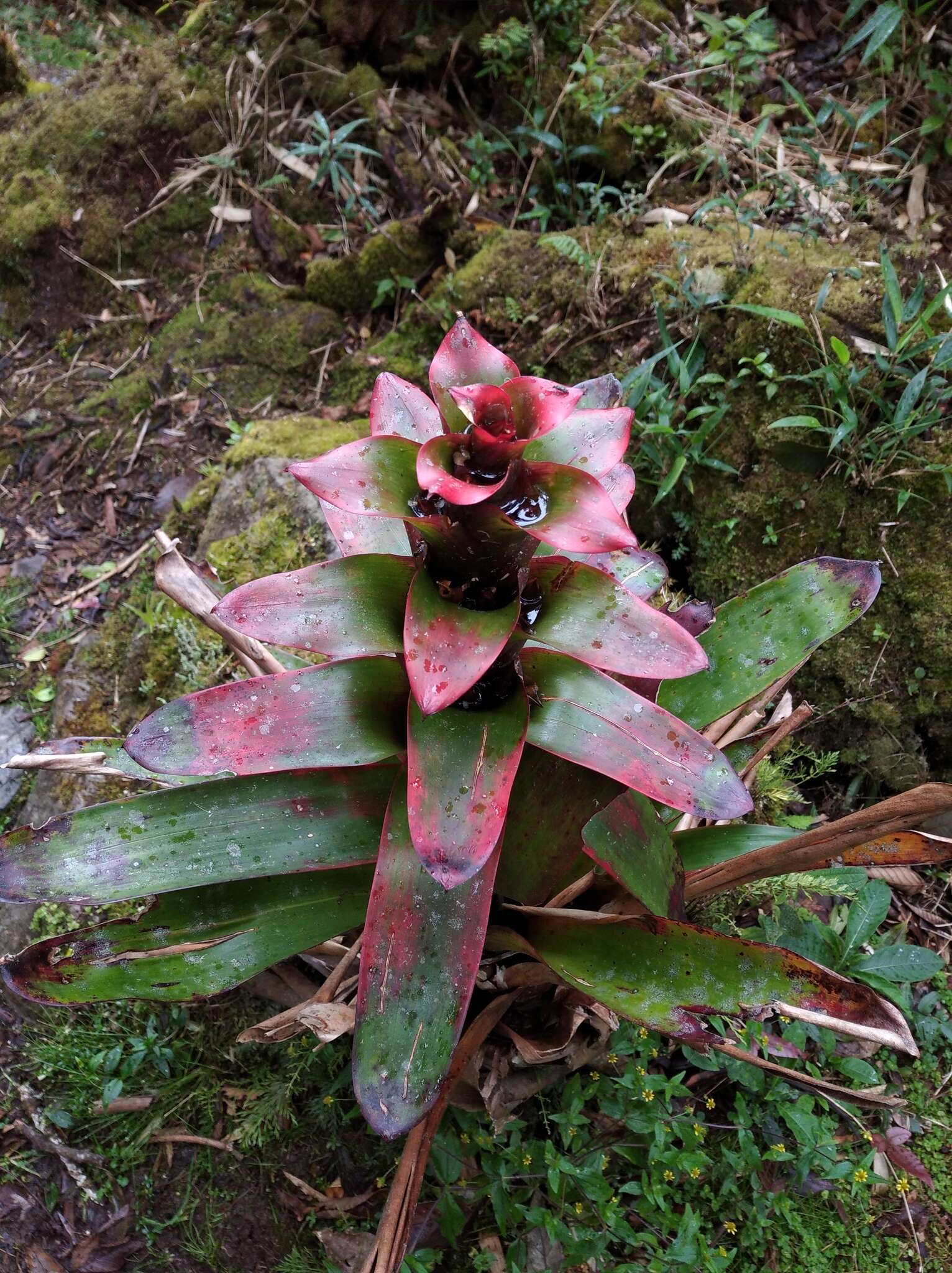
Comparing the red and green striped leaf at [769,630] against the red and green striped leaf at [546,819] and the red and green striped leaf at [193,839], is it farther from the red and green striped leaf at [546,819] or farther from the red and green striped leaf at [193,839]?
the red and green striped leaf at [193,839]

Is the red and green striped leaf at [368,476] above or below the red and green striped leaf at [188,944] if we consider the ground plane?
above

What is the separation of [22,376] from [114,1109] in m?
3.61

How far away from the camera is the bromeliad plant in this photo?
1403 millimetres

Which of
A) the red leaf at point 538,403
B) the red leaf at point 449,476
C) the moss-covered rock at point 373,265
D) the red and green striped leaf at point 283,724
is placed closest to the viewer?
the red leaf at point 449,476

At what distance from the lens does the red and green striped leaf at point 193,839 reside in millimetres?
1547

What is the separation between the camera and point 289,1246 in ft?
6.87

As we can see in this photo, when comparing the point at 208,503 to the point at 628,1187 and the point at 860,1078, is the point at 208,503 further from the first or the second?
the point at 860,1078

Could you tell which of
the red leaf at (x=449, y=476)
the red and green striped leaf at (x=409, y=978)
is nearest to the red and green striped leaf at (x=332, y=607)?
the red leaf at (x=449, y=476)

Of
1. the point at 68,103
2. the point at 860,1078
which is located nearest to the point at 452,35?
the point at 68,103

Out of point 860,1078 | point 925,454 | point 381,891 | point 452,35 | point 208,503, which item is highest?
point 452,35

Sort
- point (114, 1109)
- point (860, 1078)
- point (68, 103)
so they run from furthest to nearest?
point (68, 103) → point (114, 1109) → point (860, 1078)

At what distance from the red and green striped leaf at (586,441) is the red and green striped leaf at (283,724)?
527mm

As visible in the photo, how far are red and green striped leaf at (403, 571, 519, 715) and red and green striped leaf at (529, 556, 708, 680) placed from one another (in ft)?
0.35

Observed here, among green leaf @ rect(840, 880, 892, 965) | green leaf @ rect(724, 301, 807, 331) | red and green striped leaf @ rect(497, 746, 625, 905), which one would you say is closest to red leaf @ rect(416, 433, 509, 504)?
red and green striped leaf @ rect(497, 746, 625, 905)
